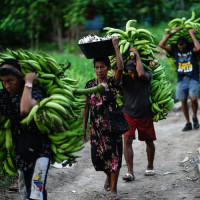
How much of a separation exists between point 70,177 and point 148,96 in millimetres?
1756

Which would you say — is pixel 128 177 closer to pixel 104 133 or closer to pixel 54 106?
pixel 104 133

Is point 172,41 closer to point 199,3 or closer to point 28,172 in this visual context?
point 28,172

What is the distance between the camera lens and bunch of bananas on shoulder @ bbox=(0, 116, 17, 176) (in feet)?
12.2

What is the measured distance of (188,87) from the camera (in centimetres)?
782

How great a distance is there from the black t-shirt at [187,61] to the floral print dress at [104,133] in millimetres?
3465

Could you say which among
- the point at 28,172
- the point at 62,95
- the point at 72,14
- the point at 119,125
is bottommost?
the point at 28,172

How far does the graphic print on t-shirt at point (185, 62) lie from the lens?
7.59 meters

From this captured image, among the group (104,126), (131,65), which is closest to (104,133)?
(104,126)

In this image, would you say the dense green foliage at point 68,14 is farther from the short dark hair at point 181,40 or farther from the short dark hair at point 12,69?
the short dark hair at point 12,69

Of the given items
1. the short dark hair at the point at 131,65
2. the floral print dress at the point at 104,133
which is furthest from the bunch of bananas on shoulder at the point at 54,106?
the short dark hair at the point at 131,65

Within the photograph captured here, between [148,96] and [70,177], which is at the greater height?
[148,96]

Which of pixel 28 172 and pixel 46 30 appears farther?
pixel 46 30

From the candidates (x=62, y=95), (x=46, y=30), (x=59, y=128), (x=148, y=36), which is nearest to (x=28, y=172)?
(x=59, y=128)

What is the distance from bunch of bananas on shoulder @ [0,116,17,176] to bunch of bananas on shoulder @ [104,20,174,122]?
1.90 metres
